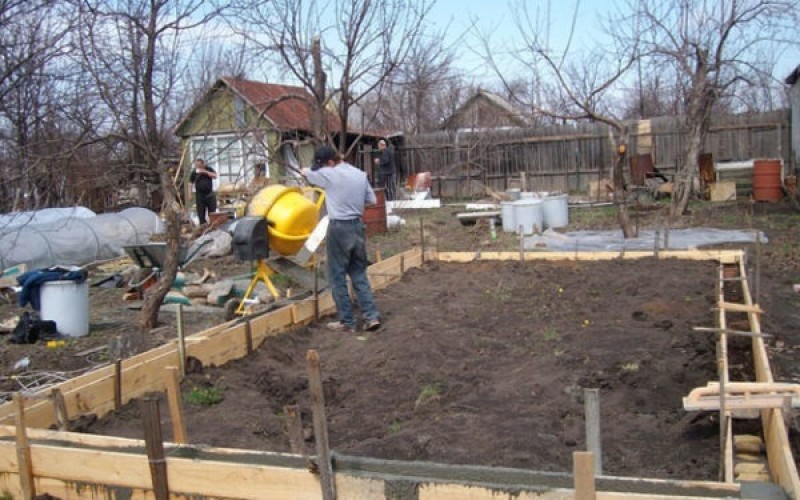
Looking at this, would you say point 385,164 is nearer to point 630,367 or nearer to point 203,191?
point 203,191

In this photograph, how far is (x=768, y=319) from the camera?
6945 millimetres

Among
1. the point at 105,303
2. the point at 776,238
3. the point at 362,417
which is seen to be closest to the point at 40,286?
the point at 105,303

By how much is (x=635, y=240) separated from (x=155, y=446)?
34.5ft

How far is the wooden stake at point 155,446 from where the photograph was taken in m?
3.02

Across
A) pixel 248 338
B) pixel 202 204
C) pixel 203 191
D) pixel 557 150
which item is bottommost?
pixel 248 338

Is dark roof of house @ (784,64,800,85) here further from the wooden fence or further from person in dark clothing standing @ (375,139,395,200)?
person in dark clothing standing @ (375,139,395,200)

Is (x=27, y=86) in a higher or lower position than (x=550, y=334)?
higher

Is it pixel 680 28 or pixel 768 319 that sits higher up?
pixel 680 28

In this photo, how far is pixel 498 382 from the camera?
523 cm

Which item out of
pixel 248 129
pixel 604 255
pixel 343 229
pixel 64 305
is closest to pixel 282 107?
pixel 248 129

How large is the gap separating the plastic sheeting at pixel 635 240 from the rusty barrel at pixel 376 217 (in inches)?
121

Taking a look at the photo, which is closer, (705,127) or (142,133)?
(142,133)

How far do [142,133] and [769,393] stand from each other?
509cm

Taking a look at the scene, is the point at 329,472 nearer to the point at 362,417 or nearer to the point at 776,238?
the point at 362,417
